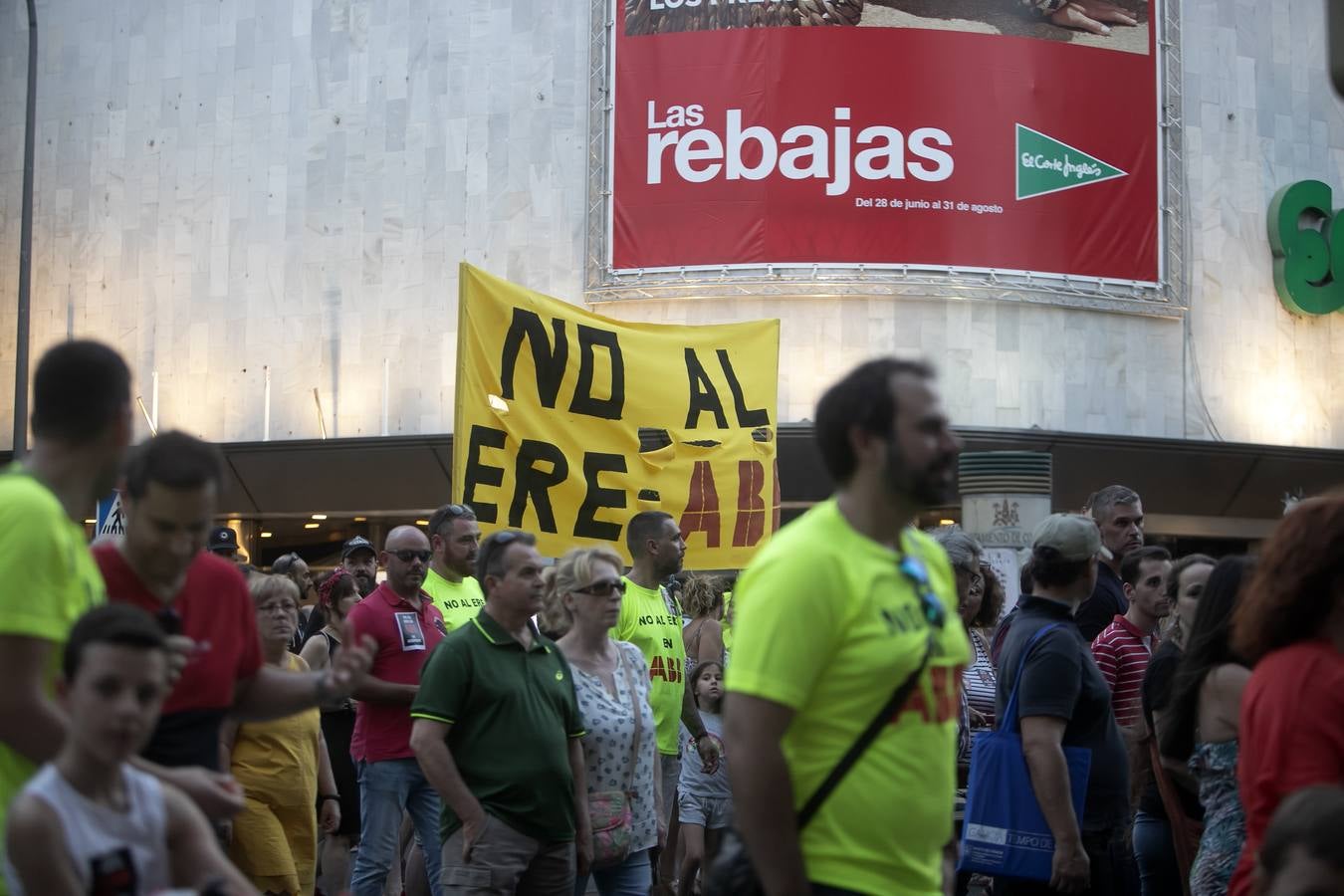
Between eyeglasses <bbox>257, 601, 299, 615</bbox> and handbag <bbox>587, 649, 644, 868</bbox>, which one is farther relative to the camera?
eyeglasses <bbox>257, 601, 299, 615</bbox>

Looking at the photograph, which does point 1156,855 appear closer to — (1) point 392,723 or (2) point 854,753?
(1) point 392,723

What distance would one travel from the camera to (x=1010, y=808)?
6375 millimetres

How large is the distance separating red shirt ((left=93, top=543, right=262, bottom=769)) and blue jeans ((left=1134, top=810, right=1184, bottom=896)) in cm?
438

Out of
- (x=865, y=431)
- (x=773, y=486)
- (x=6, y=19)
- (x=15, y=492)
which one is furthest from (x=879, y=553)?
(x=6, y=19)

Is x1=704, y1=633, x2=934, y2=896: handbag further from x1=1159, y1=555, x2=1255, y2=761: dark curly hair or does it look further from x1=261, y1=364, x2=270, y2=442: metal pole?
x1=261, y1=364, x2=270, y2=442: metal pole

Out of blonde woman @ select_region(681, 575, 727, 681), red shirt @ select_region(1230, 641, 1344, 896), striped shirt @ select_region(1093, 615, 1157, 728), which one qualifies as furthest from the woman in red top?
blonde woman @ select_region(681, 575, 727, 681)

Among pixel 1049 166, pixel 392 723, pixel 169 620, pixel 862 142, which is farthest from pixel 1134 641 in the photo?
pixel 1049 166

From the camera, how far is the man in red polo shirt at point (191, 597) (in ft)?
13.7

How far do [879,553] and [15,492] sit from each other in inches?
73.8

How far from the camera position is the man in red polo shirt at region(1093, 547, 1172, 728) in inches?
317

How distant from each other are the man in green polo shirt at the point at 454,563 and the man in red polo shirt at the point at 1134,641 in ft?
11.1

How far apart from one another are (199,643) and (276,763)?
Result: 3.77 m

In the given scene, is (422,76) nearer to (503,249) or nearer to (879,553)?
(503,249)

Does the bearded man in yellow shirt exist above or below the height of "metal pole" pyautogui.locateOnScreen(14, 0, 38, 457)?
below
